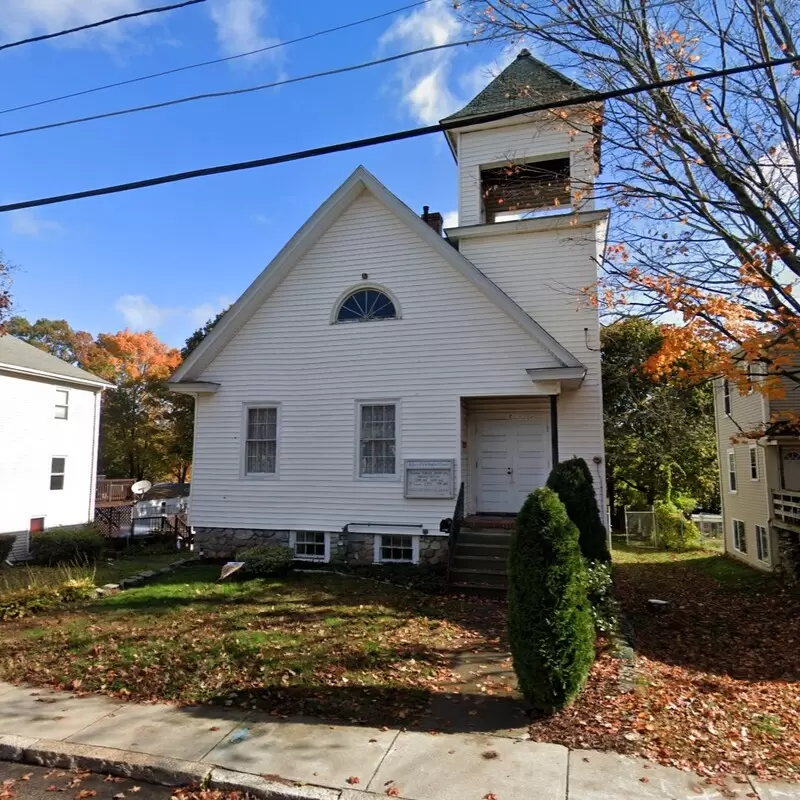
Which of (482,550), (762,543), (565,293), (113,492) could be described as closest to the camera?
(482,550)

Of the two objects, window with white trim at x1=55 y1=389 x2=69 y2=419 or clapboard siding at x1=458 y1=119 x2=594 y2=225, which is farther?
window with white trim at x1=55 y1=389 x2=69 y2=419

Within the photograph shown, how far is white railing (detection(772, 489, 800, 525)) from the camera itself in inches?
615

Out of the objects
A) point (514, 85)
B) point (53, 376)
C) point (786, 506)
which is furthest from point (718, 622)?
point (53, 376)

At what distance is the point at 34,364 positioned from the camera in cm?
2022

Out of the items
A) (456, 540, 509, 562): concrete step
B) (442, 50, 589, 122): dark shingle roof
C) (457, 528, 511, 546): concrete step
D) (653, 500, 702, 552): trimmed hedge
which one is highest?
(442, 50, 589, 122): dark shingle roof

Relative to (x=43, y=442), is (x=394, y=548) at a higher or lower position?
lower

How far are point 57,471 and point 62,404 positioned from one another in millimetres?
2479

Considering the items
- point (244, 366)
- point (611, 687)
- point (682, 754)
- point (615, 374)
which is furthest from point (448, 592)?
point (615, 374)

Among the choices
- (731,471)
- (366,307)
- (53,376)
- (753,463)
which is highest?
(366,307)

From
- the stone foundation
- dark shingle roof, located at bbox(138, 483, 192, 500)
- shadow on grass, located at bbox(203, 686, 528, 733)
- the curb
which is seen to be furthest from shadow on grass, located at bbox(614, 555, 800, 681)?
dark shingle roof, located at bbox(138, 483, 192, 500)

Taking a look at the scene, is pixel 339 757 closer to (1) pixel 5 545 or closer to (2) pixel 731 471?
(1) pixel 5 545

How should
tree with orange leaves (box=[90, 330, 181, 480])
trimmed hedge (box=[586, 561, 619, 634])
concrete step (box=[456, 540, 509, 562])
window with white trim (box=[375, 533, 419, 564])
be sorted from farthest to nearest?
1. tree with orange leaves (box=[90, 330, 181, 480])
2. window with white trim (box=[375, 533, 419, 564])
3. concrete step (box=[456, 540, 509, 562])
4. trimmed hedge (box=[586, 561, 619, 634])

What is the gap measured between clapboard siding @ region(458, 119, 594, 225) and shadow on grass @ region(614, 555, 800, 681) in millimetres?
8556

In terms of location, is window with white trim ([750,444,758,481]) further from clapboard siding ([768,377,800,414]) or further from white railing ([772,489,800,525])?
clapboard siding ([768,377,800,414])
